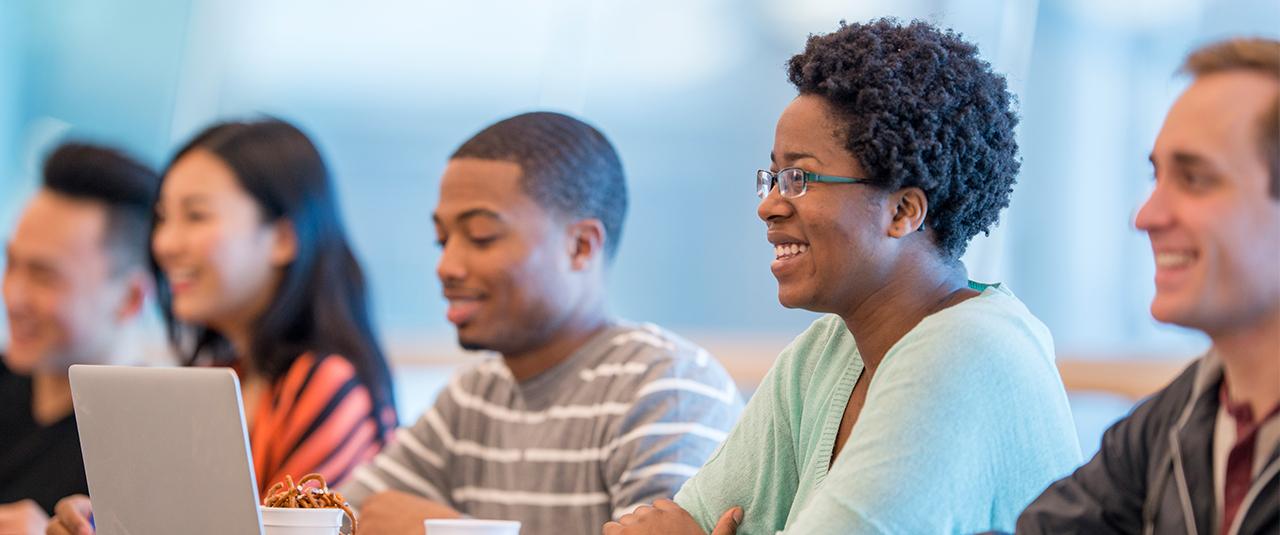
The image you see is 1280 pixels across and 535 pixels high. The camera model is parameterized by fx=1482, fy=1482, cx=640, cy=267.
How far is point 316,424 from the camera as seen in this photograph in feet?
9.39

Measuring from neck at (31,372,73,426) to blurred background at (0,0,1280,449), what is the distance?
2.34 ft

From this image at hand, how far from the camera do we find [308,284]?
3.21 meters

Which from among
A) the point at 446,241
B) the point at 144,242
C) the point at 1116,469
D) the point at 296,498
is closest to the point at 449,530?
the point at 296,498

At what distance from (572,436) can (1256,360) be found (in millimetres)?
1377

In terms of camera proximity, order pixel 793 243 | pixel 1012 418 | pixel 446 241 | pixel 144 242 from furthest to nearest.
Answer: pixel 144 242
pixel 446 241
pixel 793 243
pixel 1012 418

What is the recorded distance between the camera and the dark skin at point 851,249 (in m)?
1.81

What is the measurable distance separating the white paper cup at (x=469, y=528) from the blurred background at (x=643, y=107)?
107 inches

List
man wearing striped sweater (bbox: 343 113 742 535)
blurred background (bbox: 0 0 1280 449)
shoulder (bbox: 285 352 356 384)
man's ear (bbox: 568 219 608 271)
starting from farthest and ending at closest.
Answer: blurred background (bbox: 0 0 1280 449), shoulder (bbox: 285 352 356 384), man's ear (bbox: 568 219 608 271), man wearing striped sweater (bbox: 343 113 742 535)

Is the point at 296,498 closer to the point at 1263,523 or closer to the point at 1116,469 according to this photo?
the point at 1116,469

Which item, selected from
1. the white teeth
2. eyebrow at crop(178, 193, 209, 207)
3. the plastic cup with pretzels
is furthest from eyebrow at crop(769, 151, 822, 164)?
eyebrow at crop(178, 193, 209, 207)

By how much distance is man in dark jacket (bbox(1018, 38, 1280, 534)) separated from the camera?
1.24 m

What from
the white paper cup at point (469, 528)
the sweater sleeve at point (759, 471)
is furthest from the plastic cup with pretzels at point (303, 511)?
the sweater sleeve at point (759, 471)

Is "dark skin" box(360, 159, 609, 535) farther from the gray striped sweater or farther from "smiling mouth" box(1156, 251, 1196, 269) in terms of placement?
"smiling mouth" box(1156, 251, 1196, 269)

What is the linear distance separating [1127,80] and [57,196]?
310cm
